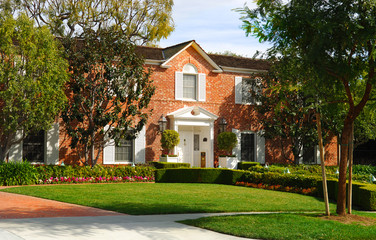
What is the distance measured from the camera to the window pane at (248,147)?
27.0 metres

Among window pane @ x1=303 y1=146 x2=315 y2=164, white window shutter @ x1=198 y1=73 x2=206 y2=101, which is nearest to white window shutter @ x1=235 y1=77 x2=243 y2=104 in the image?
white window shutter @ x1=198 y1=73 x2=206 y2=101

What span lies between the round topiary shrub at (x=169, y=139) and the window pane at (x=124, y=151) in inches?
72.2

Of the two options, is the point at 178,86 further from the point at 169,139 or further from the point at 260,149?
the point at 260,149

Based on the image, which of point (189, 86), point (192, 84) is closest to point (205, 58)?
point (192, 84)

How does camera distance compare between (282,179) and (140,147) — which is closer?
(282,179)

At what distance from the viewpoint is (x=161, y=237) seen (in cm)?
786

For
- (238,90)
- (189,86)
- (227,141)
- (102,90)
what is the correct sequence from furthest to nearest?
(238,90) → (189,86) → (227,141) → (102,90)

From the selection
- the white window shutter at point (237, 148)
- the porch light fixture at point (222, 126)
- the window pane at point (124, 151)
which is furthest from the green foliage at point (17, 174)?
the white window shutter at point (237, 148)

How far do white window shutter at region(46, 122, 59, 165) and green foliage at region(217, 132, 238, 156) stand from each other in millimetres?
8743

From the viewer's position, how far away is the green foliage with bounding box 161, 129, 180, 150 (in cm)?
2356

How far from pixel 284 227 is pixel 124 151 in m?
15.9

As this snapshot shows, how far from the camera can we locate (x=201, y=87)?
1024 inches

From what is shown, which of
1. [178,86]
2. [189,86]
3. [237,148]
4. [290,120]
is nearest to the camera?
[178,86]

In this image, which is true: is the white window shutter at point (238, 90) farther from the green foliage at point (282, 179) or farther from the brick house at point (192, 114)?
the green foliage at point (282, 179)
